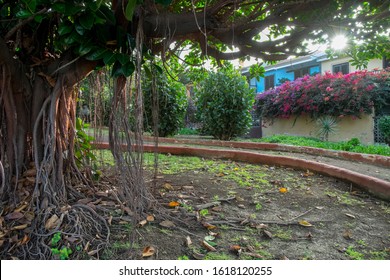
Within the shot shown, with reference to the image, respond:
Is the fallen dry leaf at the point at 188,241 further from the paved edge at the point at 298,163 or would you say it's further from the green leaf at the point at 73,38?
the green leaf at the point at 73,38

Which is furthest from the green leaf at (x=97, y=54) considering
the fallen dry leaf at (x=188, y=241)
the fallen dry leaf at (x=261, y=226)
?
the fallen dry leaf at (x=261, y=226)

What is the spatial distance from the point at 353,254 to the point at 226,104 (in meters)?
6.55

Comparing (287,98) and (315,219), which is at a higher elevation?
(287,98)

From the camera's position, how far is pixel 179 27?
2.52 meters

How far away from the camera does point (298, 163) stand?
13.9 ft

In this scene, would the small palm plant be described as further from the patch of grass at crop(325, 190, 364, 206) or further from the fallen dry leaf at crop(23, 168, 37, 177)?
the fallen dry leaf at crop(23, 168, 37, 177)

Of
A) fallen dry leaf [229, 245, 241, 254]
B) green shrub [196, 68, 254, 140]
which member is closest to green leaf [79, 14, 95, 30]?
fallen dry leaf [229, 245, 241, 254]

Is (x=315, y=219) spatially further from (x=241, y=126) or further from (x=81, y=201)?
(x=241, y=126)

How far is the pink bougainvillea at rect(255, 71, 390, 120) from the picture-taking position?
8688 mm

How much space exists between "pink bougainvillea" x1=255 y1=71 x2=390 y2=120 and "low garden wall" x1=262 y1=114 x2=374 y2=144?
261mm

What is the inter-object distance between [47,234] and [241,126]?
688 cm

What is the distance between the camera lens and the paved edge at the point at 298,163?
2.95m

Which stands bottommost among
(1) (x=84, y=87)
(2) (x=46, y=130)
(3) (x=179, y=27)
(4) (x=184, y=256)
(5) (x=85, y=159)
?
(4) (x=184, y=256)
